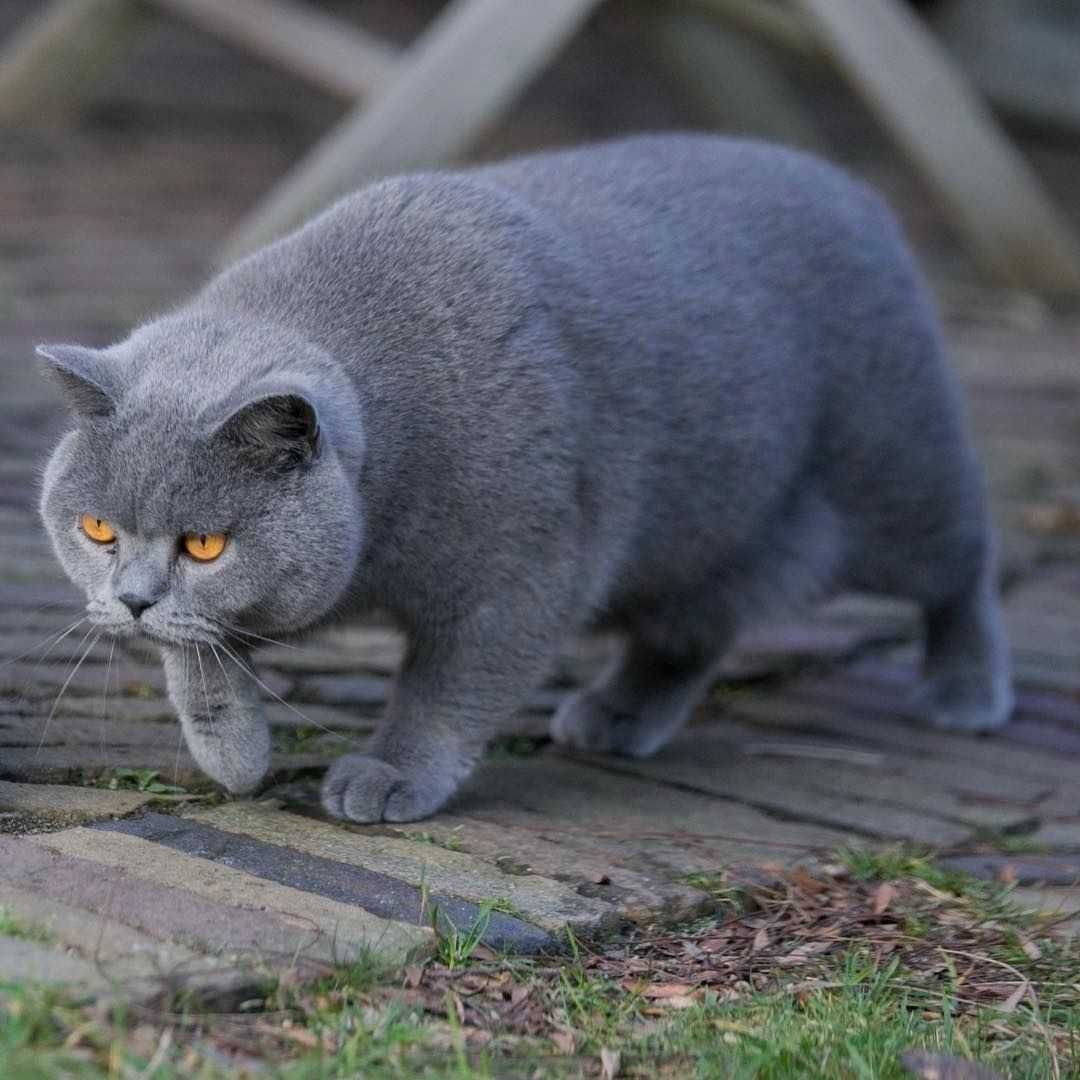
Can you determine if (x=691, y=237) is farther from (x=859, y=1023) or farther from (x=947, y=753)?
(x=859, y=1023)

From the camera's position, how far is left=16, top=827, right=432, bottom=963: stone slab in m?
1.71

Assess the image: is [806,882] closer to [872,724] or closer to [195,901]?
[195,901]

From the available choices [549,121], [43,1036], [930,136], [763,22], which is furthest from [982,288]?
[43,1036]

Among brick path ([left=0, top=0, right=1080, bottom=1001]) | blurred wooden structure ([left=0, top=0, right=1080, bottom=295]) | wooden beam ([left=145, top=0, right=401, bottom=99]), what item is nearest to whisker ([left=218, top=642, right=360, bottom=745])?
brick path ([left=0, top=0, right=1080, bottom=1001])

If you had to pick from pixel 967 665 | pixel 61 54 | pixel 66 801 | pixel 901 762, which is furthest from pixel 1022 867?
pixel 61 54

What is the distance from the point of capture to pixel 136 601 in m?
2.02

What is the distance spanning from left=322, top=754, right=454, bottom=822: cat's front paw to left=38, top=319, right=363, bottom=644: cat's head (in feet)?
0.79

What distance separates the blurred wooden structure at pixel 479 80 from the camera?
459 cm

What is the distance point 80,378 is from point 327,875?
0.67m

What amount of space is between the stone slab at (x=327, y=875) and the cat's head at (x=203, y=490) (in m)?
0.23

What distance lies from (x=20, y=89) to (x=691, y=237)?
164 inches

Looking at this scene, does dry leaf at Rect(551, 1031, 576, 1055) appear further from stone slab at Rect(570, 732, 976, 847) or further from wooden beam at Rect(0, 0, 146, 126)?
wooden beam at Rect(0, 0, 146, 126)

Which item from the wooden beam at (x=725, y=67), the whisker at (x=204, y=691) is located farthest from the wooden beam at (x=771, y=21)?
the whisker at (x=204, y=691)

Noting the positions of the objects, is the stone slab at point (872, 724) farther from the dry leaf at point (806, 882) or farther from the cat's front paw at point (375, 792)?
the cat's front paw at point (375, 792)
